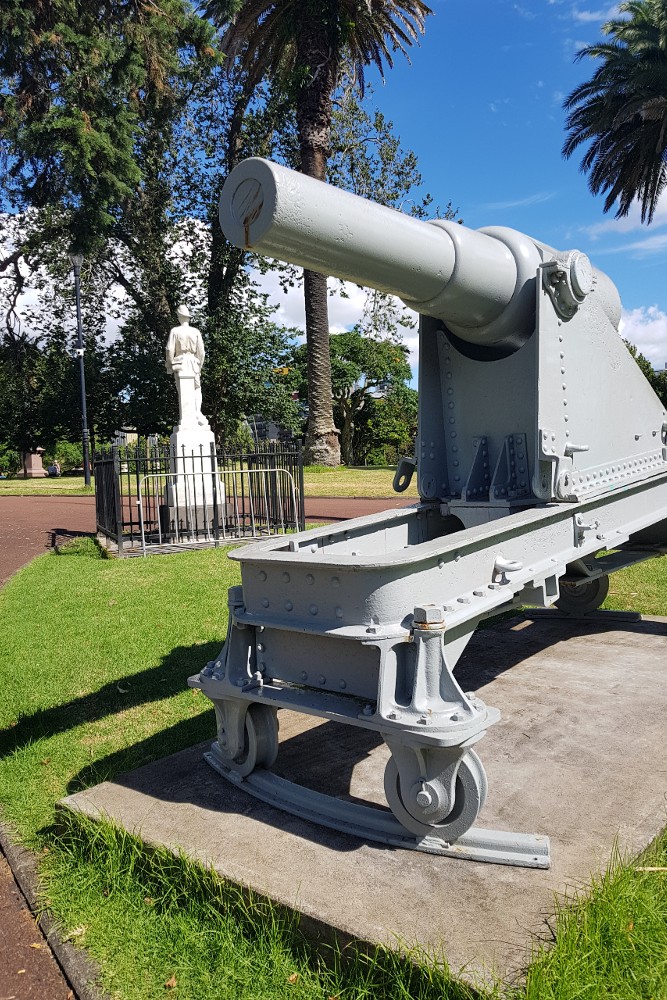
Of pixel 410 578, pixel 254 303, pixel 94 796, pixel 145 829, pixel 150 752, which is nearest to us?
pixel 410 578

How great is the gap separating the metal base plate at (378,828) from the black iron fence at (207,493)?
7.56 meters

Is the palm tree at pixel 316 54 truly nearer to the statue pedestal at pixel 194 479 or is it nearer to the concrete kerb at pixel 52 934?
the statue pedestal at pixel 194 479

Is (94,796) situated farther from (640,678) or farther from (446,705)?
(640,678)

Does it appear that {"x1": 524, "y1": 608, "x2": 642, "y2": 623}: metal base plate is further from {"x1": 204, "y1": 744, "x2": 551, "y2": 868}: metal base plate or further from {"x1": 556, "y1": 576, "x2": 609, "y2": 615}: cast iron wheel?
{"x1": 204, "y1": 744, "x2": 551, "y2": 868}: metal base plate

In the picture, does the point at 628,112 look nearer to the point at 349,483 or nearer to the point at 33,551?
the point at 349,483

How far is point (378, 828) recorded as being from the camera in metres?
2.70

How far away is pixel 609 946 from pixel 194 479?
31.3 ft

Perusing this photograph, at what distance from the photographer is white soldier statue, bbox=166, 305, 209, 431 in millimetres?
12828

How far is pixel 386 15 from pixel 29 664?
18445mm

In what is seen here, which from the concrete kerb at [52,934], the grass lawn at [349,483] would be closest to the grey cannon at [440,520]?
the concrete kerb at [52,934]

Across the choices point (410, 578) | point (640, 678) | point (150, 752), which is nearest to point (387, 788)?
point (410, 578)

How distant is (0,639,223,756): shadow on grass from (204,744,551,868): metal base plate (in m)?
1.45

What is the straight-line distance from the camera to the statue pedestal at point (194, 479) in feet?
37.3

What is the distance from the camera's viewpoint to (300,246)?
8.30 ft
